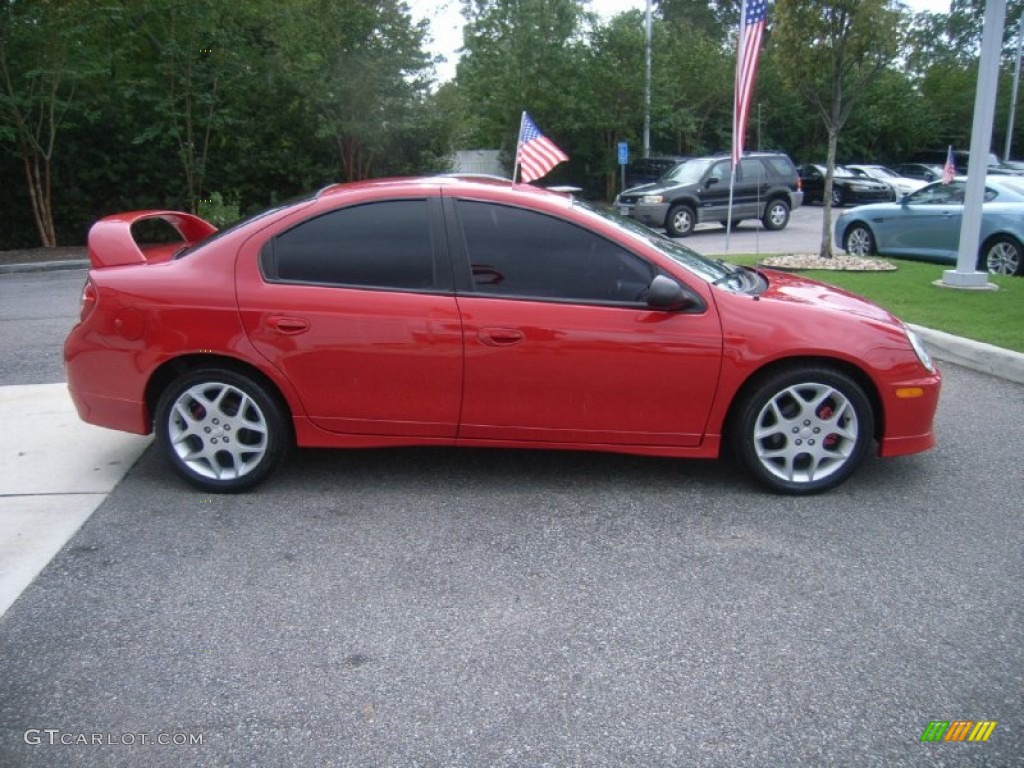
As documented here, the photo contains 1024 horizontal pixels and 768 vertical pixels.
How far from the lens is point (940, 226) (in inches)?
458

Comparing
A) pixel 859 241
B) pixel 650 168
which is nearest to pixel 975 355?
pixel 859 241

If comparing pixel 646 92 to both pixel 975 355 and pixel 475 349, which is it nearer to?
pixel 975 355

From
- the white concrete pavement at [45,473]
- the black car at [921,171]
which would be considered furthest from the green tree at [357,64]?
the black car at [921,171]

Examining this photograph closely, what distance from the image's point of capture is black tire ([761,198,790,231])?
19445 mm

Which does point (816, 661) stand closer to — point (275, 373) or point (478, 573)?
point (478, 573)

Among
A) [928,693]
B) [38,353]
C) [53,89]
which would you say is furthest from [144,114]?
[928,693]

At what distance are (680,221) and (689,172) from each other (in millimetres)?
1281

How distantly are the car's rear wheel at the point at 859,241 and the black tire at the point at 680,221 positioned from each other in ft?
18.0

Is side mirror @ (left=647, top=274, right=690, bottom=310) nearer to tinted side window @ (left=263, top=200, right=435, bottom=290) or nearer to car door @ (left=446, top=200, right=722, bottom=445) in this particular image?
car door @ (left=446, top=200, right=722, bottom=445)

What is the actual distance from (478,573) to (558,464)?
52.7 inches

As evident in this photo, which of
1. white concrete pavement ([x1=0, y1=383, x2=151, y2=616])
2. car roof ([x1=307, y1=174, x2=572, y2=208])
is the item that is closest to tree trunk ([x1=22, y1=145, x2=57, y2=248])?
white concrete pavement ([x1=0, y1=383, x2=151, y2=616])

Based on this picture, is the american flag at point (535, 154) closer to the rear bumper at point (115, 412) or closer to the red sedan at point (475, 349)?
the red sedan at point (475, 349)

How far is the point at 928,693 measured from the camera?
2.69 metres

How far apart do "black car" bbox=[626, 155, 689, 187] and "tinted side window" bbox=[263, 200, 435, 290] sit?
1897 centimetres
